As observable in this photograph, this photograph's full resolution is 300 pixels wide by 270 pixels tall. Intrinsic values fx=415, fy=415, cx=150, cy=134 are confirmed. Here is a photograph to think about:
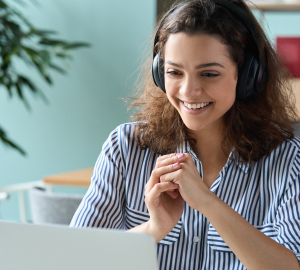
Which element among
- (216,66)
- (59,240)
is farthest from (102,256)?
(216,66)

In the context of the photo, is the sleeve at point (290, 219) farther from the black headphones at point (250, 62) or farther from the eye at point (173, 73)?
the eye at point (173, 73)

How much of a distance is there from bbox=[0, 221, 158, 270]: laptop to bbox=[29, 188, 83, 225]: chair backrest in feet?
2.69

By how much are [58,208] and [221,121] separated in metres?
0.61

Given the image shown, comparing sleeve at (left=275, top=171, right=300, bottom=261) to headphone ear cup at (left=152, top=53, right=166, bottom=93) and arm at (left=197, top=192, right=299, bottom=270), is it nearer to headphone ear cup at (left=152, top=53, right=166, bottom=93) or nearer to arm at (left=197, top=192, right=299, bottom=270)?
arm at (left=197, top=192, right=299, bottom=270)

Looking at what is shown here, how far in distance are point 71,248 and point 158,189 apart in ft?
1.33

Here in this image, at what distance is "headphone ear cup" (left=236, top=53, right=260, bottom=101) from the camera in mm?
985

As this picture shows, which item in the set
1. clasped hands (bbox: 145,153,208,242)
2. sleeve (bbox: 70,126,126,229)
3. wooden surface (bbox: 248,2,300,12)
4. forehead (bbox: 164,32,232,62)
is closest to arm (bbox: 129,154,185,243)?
clasped hands (bbox: 145,153,208,242)

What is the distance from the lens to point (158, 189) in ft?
2.94

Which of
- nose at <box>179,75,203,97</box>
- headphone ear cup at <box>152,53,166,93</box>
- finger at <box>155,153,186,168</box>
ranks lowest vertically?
finger at <box>155,153,186,168</box>

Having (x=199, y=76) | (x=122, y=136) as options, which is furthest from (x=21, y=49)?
(x=199, y=76)

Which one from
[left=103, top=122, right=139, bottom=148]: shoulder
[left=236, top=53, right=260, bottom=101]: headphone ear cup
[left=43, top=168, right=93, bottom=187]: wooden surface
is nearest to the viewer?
[left=236, top=53, right=260, bottom=101]: headphone ear cup

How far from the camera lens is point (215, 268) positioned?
103cm

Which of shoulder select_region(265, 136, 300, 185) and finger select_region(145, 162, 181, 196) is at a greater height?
shoulder select_region(265, 136, 300, 185)

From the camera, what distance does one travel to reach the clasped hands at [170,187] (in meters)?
0.89
